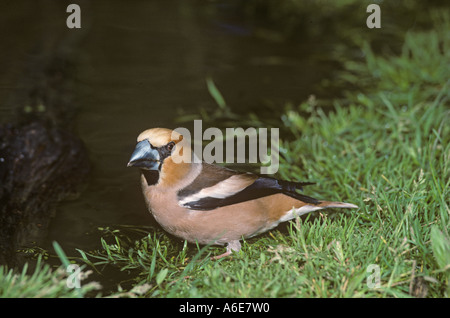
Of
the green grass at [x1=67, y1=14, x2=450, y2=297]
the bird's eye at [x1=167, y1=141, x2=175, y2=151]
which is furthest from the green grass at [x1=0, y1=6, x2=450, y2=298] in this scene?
the bird's eye at [x1=167, y1=141, x2=175, y2=151]

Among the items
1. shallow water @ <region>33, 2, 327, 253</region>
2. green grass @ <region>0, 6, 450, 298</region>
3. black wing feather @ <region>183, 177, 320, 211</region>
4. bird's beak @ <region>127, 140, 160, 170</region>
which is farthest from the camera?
shallow water @ <region>33, 2, 327, 253</region>

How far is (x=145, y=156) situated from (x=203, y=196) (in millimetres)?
494

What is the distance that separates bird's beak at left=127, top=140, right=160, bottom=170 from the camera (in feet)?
11.7

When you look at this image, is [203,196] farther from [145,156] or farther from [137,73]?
[137,73]

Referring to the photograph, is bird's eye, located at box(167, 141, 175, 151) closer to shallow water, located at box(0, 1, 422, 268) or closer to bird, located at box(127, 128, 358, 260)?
bird, located at box(127, 128, 358, 260)

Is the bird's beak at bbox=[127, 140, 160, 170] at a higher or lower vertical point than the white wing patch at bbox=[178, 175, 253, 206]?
higher

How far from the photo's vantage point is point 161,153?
145 inches

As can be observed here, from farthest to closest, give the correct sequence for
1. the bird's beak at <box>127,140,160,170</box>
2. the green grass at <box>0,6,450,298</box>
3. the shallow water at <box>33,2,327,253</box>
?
the shallow water at <box>33,2,327,253</box> < the bird's beak at <box>127,140,160,170</box> < the green grass at <box>0,6,450,298</box>

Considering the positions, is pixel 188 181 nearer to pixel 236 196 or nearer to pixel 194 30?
pixel 236 196

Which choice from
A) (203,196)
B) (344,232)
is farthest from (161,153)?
(344,232)

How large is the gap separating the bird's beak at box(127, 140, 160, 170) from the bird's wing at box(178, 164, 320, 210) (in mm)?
283

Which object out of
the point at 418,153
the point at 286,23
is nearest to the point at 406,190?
the point at 418,153

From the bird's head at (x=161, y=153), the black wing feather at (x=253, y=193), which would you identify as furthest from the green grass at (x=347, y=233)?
the bird's head at (x=161, y=153)
